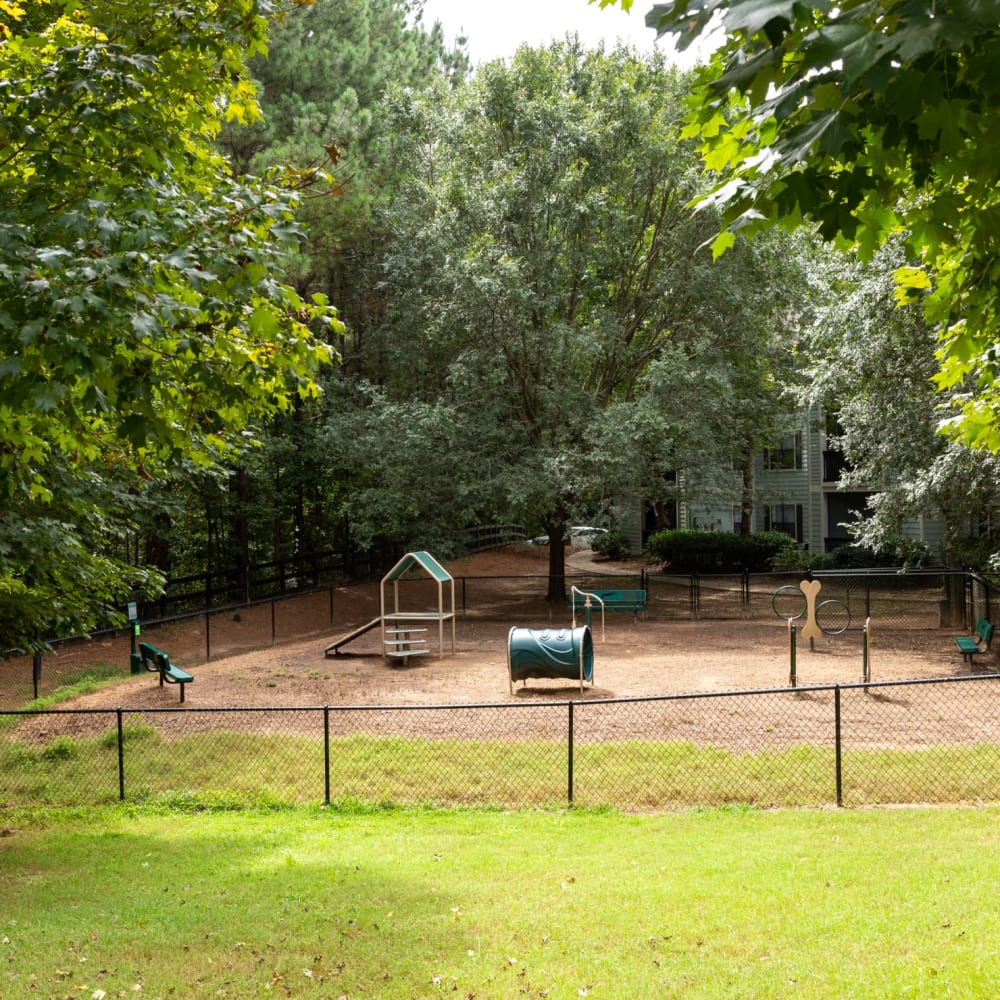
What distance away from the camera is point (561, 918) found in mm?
7039

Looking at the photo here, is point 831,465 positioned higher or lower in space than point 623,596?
higher

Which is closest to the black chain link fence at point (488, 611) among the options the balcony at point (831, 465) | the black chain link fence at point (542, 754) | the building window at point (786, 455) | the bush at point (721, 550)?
the bush at point (721, 550)

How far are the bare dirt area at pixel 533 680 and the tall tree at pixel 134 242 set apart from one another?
9303 millimetres

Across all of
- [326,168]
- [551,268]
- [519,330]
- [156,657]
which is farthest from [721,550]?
[156,657]

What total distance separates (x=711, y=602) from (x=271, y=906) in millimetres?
25867

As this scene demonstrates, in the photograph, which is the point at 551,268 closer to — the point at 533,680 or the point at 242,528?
the point at 242,528

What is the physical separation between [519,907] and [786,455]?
1567 inches

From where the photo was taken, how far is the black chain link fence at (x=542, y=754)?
11414 millimetres

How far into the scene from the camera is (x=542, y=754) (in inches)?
512

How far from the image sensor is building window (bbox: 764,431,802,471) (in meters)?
44.5

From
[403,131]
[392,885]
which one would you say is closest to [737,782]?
[392,885]

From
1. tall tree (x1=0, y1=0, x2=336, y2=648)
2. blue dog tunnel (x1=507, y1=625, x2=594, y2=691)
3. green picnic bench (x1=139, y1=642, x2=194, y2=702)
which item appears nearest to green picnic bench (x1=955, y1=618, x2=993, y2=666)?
blue dog tunnel (x1=507, y1=625, x2=594, y2=691)

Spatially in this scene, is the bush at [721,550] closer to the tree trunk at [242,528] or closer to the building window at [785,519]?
the building window at [785,519]

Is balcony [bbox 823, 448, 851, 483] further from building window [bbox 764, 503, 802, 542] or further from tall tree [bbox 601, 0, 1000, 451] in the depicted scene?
tall tree [bbox 601, 0, 1000, 451]
